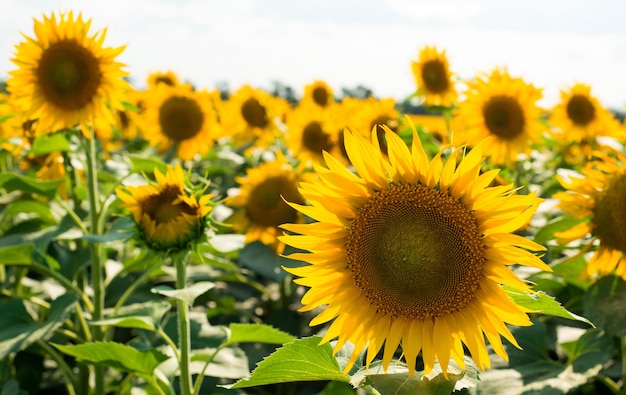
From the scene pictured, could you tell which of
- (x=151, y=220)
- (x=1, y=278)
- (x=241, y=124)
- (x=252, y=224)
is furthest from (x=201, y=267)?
(x=241, y=124)

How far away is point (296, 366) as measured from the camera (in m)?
1.58

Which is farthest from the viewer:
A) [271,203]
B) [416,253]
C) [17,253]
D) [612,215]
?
[271,203]

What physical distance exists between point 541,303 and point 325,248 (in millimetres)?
489

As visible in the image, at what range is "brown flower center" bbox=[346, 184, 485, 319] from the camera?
5.16 feet

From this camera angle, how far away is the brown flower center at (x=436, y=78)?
5.18 meters

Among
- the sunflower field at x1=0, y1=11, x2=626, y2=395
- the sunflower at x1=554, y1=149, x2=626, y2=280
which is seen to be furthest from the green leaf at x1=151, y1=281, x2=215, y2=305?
the sunflower at x1=554, y1=149, x2=626, y2=280

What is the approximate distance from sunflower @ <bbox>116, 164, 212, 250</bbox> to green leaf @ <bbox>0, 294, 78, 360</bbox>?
0.59 metres

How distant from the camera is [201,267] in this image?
140 inches

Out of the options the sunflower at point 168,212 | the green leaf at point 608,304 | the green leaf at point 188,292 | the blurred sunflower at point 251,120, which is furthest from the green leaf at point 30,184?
the blurred sunflower at point 251,120

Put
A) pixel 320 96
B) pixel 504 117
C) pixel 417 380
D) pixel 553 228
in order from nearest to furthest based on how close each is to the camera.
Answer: pixel 417 380, pixel 553 228, pixel 504 117, pixel 320 96

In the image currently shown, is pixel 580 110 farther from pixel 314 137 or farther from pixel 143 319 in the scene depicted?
pixel 143 319

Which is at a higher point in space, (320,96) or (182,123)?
(320,96)

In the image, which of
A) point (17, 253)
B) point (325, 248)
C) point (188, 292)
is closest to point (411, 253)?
point (325, 248)

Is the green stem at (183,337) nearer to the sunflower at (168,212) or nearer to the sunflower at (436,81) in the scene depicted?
the sunflower at (168,212)
